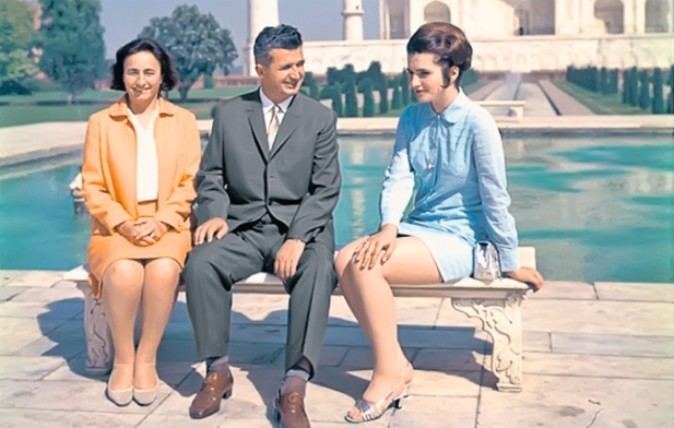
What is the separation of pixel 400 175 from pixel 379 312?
0.51 m

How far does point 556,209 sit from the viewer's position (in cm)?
874

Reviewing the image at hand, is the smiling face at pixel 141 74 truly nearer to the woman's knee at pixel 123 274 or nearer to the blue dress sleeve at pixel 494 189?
the woman's knee at pixel 123 274

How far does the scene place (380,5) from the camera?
4534 centimetres

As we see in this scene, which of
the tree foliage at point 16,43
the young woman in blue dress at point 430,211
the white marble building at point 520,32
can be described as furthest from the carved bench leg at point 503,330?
the white marble building at point 520,32

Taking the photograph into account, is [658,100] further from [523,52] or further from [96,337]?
[523,52]

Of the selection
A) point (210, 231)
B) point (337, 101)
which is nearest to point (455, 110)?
point (210, 231)

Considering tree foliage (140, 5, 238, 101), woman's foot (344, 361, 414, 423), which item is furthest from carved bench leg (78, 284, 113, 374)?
tree foliage (140, 5, 238, 101)

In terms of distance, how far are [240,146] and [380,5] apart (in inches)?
1692

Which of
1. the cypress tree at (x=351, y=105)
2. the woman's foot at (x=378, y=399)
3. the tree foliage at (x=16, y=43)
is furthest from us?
the tree foliage at (x=16, y=43)

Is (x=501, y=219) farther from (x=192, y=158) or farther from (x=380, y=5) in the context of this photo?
(x=380, y=5)

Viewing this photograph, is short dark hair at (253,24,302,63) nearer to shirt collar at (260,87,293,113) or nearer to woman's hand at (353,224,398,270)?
shirt collar at (260,87,293,113)

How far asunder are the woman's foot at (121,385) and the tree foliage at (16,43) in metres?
25.2

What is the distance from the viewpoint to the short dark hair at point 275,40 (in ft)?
10.5

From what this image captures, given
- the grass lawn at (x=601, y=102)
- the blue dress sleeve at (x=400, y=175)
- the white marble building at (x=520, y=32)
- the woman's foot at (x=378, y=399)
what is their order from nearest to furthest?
the woman's foot at (x=378, y=399) → the blue dress sleeve at (x=400, y=175) → the grass lawn at (x=601, y=102) → the white marble building at (x=520, y=32)
